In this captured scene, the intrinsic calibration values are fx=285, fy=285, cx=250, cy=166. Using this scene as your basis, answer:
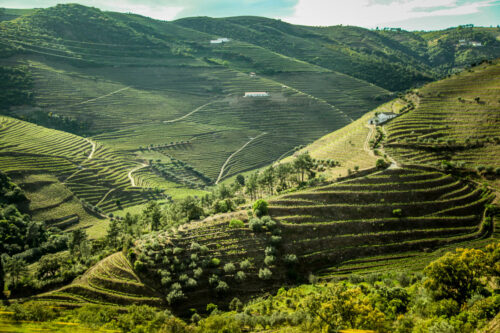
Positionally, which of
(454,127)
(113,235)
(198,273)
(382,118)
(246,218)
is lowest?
(113,235)

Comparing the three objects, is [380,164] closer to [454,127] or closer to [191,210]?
[454,127]

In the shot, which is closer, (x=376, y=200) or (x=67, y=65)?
(x=376, y=200)

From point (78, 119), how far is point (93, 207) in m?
70.3

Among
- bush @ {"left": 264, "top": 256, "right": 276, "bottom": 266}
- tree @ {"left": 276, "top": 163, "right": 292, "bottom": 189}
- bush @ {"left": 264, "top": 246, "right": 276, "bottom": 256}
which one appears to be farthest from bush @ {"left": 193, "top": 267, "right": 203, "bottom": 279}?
tree @ {"left": 276, "top": 163, "right": 292, "bottom": 189}

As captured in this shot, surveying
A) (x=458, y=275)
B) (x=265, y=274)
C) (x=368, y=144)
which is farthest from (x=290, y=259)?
(x=368, y=144)

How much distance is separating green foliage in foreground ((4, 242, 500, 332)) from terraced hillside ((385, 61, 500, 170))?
134 ft

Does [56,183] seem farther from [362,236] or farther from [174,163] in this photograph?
[362,236]

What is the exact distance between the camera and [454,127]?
87250 millimetres

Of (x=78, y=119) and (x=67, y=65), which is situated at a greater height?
(x=67, y=65)

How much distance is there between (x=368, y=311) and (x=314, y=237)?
86.3 feet

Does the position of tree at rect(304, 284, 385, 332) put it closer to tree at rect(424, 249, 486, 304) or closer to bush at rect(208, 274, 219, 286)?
tree at rect(424, 249, 486, 304)

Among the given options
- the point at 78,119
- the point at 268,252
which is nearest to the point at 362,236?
the point at 268,252

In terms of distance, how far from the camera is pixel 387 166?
69875 mm

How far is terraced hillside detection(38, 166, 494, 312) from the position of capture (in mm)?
47750
